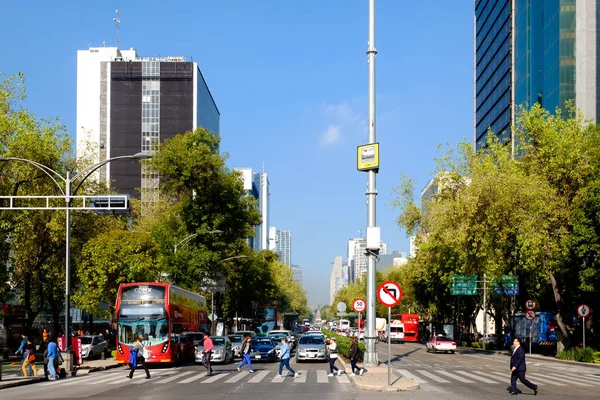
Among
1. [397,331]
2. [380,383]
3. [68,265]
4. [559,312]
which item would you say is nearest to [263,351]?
[68,265]

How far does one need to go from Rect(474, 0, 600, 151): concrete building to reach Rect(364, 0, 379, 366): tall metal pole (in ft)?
184

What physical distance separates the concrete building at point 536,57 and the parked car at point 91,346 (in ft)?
172

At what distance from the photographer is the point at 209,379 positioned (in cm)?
2842

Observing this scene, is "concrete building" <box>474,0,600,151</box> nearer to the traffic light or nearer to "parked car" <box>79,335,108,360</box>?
"parked car" <box>79,335,108,360</box>

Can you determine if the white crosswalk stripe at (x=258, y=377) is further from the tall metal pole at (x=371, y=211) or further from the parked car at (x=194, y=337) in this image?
the parked car at (x=194, y=337)

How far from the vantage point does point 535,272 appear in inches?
1960

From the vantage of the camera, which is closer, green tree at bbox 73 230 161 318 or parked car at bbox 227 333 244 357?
parked car at bbox 227 333 244 357

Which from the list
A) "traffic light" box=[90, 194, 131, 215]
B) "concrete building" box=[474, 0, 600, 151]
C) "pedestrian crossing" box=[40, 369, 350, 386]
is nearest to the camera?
"pedestrian crossing" box=[40, 369, 350, 386]

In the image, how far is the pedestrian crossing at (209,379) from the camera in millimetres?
26739

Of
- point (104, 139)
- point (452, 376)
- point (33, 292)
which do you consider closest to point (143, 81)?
point (104, 139)

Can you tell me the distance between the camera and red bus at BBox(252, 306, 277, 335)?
7625 cm

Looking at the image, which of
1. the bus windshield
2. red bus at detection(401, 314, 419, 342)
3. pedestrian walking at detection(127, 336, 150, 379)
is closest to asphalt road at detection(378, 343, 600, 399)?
pedestrian walking at detection(127, 336, 150, 379)

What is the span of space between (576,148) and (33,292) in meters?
43.9

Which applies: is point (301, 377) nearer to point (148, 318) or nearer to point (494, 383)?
point (494, 383)
